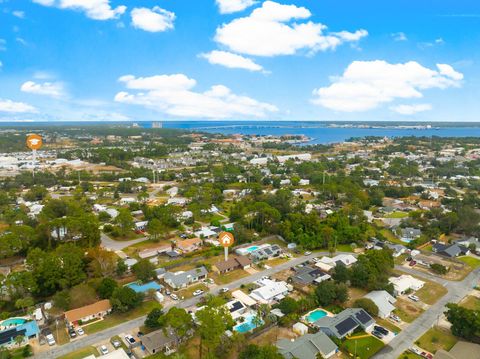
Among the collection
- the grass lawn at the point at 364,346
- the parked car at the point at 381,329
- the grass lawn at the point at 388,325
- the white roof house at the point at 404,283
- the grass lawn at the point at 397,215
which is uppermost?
the grass lawn at the point at 397,215

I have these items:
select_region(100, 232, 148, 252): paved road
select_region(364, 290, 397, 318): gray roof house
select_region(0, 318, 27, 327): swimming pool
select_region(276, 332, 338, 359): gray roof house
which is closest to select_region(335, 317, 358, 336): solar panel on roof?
select_region(276, 332, 338, 359): gray roof house

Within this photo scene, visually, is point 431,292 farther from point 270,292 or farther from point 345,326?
point 270,292

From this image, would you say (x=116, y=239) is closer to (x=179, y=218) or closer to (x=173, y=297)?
(x=179, y=218)

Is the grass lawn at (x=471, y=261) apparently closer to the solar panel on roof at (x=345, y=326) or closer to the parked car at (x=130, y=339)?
the solar panel on roof at (x=345, y=326)

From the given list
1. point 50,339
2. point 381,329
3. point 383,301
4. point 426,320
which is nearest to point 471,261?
point 426,320

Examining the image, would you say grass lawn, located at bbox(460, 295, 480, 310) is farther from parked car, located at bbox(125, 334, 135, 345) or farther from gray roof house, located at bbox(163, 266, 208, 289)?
parked car, located at bbox(125, 334, 135, 345)

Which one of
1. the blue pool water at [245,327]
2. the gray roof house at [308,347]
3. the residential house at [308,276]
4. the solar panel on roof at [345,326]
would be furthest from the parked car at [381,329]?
the blue pool water at [245,327]

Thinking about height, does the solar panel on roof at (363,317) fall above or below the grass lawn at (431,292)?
above
